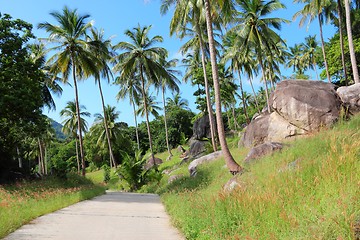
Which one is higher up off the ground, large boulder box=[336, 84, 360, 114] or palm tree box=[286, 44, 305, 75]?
palm tree box=[286, 44, 305, 75]

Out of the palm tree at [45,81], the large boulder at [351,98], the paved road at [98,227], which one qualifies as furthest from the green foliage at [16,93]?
the large boulder at [351,98]

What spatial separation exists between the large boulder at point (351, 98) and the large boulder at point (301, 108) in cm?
42

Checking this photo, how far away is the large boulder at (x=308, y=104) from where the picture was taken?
15664mm

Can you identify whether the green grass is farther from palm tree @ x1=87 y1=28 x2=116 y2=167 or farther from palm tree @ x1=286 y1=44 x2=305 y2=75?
palm tree @ x1=286 y1=44 x2=305 y2=75

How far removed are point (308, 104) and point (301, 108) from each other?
37cm

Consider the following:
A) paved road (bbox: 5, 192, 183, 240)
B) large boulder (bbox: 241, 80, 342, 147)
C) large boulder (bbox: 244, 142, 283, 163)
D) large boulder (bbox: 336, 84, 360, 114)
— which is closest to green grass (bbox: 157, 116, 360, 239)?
paved road (bbox: 5, 192, 183, 240)

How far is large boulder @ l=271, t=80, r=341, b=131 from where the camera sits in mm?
15664

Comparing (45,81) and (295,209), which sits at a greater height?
(45,81)

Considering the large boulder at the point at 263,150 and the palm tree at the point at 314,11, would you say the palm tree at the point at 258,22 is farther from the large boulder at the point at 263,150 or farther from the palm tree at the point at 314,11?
the large boulder at the point at 263,150

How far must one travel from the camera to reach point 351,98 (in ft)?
54.1

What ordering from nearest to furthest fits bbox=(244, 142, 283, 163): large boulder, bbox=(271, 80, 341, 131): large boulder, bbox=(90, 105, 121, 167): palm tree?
bbox=(244, 142, 283, 163): large boulder < bbox=(271, 80, 341, 131): large boulder < bbox=(90, 105, 121, 167): palm tree

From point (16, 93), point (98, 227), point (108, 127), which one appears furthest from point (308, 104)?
point (108, 127)

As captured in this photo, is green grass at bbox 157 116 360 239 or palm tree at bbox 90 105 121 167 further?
palm tree at bbox 90 105 121 167

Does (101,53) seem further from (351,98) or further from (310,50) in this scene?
(310,50)
